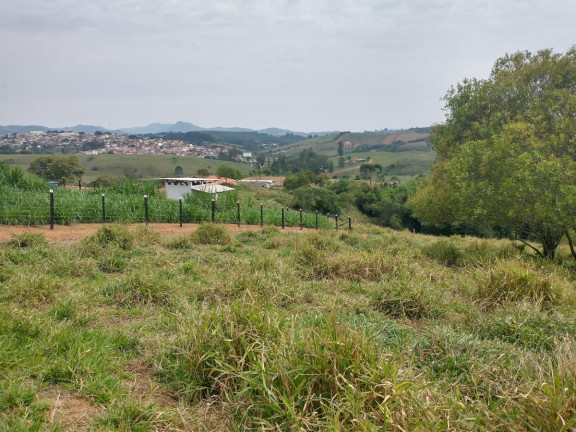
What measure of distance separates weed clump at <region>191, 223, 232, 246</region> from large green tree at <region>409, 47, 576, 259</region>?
6.06m

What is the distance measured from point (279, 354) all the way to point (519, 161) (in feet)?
30.0

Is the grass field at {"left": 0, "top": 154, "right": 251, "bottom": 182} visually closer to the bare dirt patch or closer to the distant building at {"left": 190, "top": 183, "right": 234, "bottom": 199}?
the distant building at {"left": 190, "top": 183, "right": 234, "bottom": 199}

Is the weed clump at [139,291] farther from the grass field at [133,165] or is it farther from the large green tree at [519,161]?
the grass field at [133,165]

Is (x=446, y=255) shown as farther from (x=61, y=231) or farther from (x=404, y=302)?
(x=61, y=231)

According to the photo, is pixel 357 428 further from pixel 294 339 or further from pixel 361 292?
pixel 361 292

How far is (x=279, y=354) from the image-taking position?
9.65 feet

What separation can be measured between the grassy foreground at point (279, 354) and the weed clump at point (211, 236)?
12.0 ft

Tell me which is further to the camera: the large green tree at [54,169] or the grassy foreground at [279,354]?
the large green tree at [54,169]

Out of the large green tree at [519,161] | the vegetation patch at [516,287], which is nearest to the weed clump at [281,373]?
the vegetation patch at [516,287]

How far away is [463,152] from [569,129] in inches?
106

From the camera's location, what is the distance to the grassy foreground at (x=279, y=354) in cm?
252

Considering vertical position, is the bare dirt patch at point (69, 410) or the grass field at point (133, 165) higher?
the grass field at point (133, 165)

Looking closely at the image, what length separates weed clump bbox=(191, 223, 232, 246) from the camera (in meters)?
9.90

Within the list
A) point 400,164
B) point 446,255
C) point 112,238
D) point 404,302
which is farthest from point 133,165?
point 404,302
